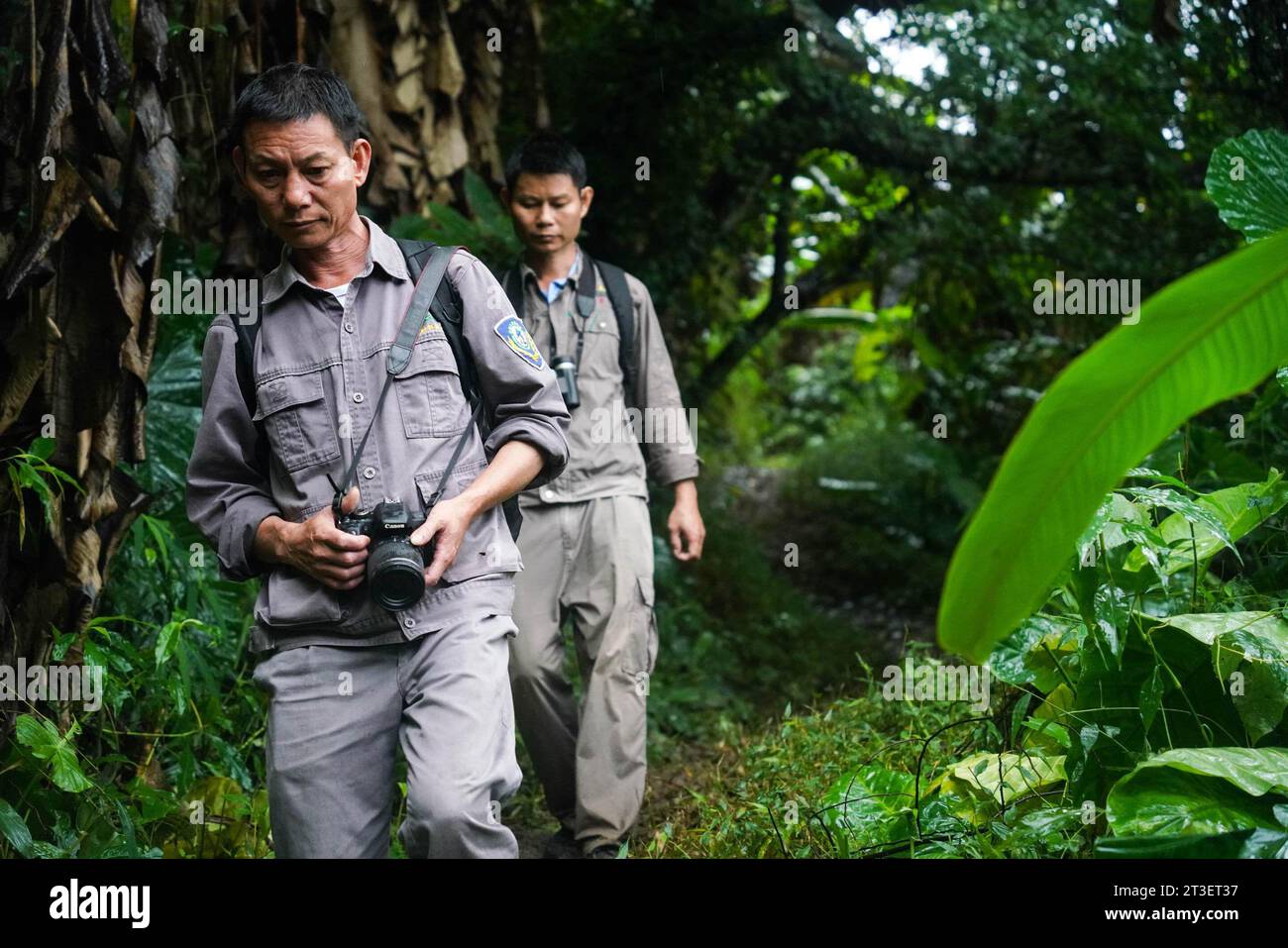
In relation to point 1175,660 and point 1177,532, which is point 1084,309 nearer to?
point 1177,532

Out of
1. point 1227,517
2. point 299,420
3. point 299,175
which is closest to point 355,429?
point 299,420

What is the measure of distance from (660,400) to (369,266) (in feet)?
5.20

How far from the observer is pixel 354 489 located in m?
2.39

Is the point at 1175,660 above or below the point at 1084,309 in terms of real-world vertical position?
below

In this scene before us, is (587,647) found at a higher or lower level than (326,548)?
lower

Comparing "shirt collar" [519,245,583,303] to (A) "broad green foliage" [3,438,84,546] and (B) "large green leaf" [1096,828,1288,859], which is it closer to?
(A) "broad green foliage" [3,438,84,546]

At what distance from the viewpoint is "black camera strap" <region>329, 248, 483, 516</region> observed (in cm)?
248

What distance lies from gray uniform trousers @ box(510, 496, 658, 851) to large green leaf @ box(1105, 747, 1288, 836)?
1657mm

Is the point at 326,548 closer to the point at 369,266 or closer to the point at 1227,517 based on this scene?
the point at 369,266

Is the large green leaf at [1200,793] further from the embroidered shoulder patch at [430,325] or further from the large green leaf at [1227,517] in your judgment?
the embroidered shoulder patch at [430,325]

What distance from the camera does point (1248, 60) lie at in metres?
5.14

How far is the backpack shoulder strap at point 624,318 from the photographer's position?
13.3 ft

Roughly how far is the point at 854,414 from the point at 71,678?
32.2 feet
